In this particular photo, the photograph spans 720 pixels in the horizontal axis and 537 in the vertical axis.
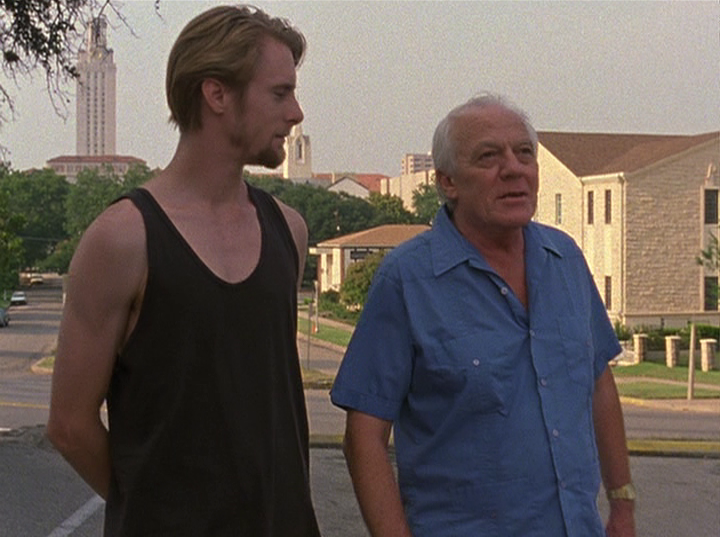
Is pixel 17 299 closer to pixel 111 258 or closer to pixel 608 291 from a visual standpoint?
pixel 608 291

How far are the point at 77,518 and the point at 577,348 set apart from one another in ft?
16.8

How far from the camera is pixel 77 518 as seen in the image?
7660mm

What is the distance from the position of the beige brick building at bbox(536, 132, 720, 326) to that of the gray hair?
147 feet

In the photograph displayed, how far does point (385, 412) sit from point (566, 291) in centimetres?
59

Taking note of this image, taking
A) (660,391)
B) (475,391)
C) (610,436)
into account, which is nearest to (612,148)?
(660,391)

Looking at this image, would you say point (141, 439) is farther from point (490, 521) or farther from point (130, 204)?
point (490, 521)

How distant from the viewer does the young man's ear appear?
8.84 feet

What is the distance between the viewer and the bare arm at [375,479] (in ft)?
10.4

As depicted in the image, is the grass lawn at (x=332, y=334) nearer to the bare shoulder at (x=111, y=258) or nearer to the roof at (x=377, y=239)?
the roof at (x=377, y=239)

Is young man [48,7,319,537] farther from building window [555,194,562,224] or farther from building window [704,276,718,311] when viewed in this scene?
building window [555,194,562,224]

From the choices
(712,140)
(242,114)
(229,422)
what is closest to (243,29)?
(242,114)

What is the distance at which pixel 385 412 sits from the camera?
3189mm

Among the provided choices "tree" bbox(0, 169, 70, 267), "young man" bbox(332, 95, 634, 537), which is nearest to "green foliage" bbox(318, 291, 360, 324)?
"tree" bbox(0, 169, 70, 267)

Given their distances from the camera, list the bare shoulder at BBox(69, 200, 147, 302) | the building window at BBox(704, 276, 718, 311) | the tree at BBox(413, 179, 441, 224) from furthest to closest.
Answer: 1. the tree at BBox(413, 179, 441, 224)
2. the building window at BBox(704, 276, 718, 311)
3. the bare shoulder at BBox(69, 200, 147, 302)
